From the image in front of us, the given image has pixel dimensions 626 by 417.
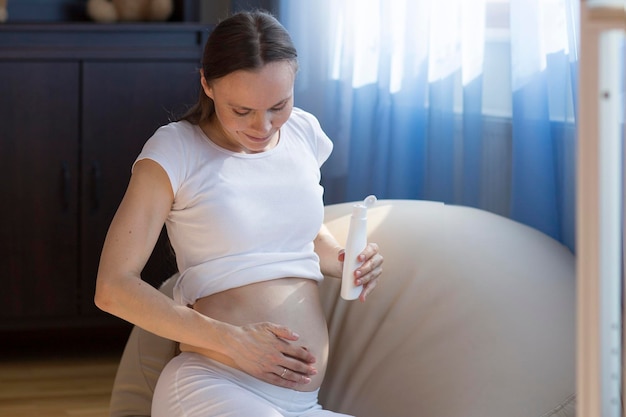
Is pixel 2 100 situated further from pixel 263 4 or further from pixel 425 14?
pixel 425 14

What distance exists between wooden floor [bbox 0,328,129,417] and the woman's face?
4.30 ft

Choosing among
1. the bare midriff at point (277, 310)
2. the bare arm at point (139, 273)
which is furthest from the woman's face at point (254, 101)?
the bare midriff at point (277, 310)

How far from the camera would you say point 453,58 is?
2631 mm

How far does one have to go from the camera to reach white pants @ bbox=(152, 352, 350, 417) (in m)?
1.71

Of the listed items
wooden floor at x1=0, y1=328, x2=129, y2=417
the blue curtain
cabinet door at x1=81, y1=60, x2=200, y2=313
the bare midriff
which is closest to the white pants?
the bare midriff

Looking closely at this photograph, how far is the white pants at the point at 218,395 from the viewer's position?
171 centimetres

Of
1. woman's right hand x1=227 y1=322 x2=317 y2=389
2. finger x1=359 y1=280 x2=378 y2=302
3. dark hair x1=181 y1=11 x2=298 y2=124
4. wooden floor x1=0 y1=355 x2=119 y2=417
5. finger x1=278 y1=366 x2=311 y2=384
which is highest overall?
dark hair x1=181 y1=11 x2=298 y2=124

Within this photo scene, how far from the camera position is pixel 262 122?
1.83 metres

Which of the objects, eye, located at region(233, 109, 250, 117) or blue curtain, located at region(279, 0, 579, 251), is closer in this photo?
eye, located at region(233, 109, 250, 117)

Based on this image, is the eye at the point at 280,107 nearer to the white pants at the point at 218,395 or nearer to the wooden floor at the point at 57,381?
the white pants at the point at 218,395

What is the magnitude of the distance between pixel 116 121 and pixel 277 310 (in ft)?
5.02

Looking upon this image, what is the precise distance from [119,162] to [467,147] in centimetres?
119

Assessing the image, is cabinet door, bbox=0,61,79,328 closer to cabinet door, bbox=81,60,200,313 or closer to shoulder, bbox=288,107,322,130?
cabinet door, bbox=81,60,200,313

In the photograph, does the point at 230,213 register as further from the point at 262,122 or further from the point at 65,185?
the point at 65,185
